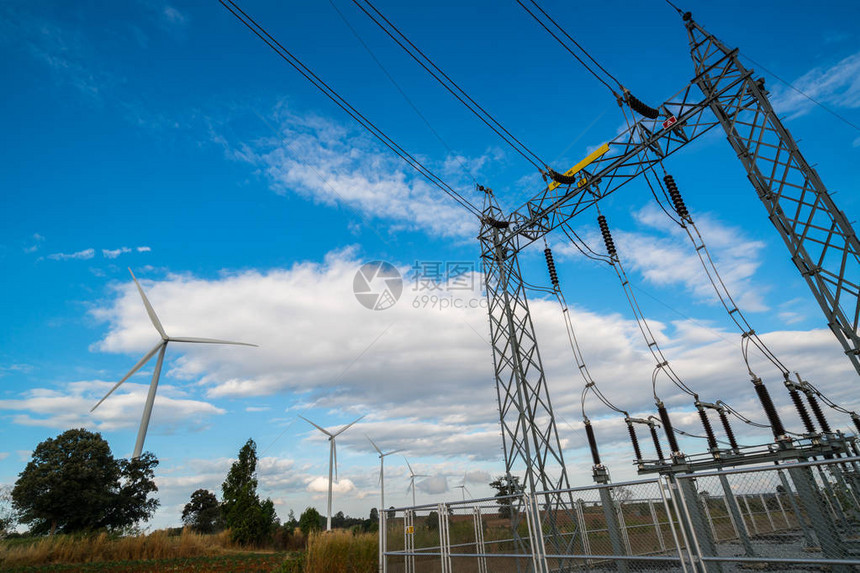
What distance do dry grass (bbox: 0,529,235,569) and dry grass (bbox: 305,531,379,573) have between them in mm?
19165

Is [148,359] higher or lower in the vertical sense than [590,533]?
higher

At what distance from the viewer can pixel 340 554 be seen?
13102mm

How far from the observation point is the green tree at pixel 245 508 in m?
37.3

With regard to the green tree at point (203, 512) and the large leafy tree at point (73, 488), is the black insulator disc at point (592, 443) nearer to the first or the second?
the large leafy tree at point (73, 488)

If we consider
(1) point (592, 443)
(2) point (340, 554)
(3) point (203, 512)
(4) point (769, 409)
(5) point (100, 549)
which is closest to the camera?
(4) point (769, 409)

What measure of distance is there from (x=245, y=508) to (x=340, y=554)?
3146 centimetres

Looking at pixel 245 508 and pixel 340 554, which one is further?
pixel 245 508

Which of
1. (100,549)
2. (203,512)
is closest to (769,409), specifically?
(100,549)

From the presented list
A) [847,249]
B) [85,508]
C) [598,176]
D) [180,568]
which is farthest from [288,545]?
[847,249]

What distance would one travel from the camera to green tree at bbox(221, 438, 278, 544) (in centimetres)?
3734

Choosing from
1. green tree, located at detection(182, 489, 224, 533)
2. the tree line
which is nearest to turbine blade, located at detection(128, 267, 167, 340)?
the tree line

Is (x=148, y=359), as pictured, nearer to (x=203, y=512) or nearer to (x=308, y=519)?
(x=308, y=519)

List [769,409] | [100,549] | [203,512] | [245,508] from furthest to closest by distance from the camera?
1. [203,512]
2. [245,508]
3. [100,549]
4. [769,409]

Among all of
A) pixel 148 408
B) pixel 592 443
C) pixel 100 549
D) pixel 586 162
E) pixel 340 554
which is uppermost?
pixel 586 162
